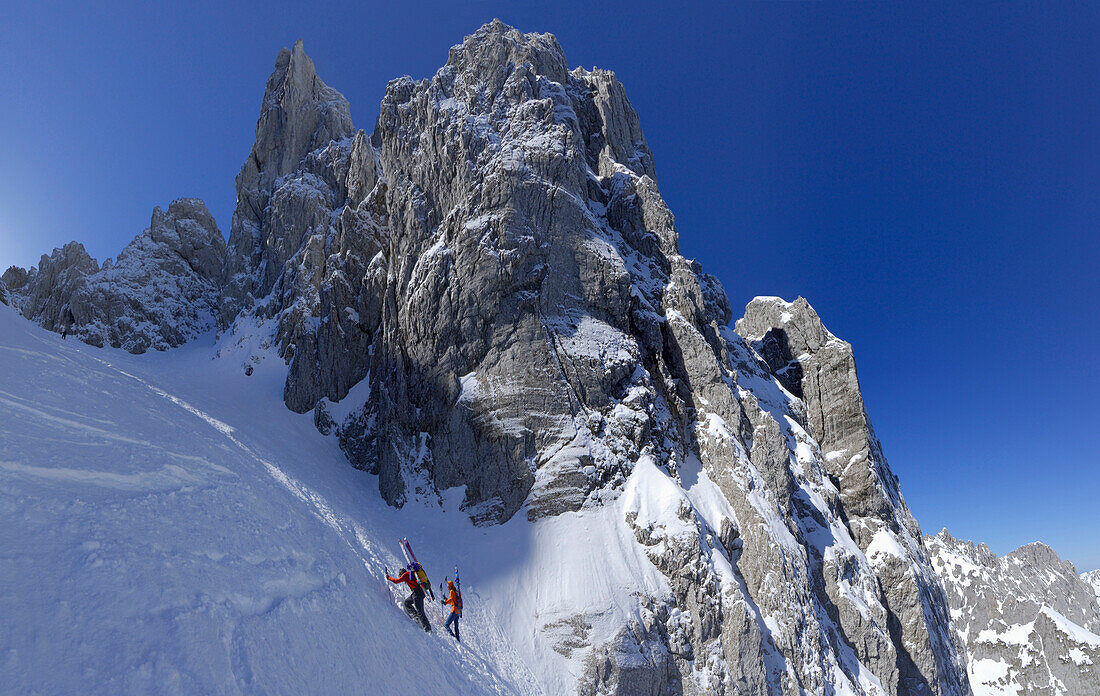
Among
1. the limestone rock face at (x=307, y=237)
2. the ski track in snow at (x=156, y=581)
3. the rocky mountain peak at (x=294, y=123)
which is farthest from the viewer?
the rocky mountain peak at (x=294, y=123)

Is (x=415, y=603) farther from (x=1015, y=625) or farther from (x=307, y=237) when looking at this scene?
(x=1015, y=625)

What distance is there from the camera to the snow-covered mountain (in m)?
9.48

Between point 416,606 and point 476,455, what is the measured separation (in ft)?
52.5

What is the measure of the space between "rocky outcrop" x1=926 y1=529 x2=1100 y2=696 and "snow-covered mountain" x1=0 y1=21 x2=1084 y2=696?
283 ft

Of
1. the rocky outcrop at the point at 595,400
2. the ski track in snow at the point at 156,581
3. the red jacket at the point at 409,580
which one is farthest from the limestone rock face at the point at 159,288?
the red jacket at the point at 409,580

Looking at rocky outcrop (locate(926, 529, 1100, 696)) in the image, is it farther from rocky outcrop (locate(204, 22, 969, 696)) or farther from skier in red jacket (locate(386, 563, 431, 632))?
skier in red jacket (locate(386, 563, 431, 632))

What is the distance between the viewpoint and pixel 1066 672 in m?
91.6

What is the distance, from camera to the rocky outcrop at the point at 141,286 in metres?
54.0

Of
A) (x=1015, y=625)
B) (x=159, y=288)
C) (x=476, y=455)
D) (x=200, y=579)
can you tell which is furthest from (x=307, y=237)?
(x=1015, y=625)

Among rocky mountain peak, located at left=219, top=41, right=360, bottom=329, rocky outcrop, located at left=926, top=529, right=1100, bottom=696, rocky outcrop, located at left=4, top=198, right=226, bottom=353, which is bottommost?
rocky outcrop, located at left=926, top=529, right=1100, bottom=696

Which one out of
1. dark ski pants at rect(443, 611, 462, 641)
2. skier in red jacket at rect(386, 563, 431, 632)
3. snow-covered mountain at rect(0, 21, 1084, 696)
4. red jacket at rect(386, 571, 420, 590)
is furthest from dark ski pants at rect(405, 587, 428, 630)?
dark ski pants at rect(443, 611, 462, 641)

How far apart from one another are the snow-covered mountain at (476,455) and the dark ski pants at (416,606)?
3.12 ft

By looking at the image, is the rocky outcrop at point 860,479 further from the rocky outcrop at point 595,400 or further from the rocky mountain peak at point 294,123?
the rocky mountain peak at point 294,123

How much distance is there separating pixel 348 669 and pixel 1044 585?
8373 inches
